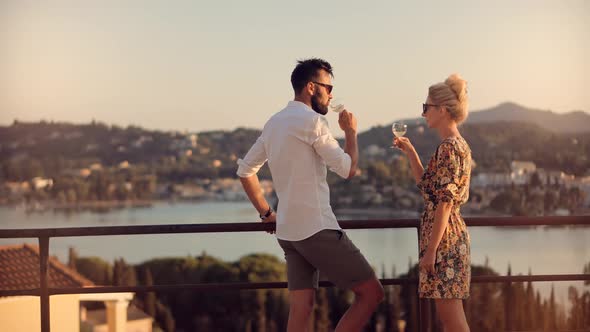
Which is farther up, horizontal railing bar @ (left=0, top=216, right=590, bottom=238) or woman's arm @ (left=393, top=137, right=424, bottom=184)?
woman's arm @ (left=393, top=137, right=424, bottom=184)

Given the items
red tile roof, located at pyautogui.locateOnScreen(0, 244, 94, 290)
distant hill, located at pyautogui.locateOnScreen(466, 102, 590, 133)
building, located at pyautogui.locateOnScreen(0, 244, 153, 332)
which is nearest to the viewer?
building, located at pyautogui.locateOnScreen(0, 244, 153, 332)

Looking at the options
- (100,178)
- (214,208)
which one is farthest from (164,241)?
(100,178)

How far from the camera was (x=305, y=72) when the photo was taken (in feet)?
10.8

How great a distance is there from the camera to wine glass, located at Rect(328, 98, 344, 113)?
3.32 m

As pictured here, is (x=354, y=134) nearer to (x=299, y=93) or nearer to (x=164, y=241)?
(x=299, y=93)

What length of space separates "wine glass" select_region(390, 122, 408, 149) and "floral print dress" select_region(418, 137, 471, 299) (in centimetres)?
29

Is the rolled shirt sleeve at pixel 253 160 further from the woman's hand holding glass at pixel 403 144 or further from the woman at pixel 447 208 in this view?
the woman at pixel 447 208

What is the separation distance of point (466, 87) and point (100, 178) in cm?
9933

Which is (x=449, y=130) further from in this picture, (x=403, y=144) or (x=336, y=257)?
(x=336, y=257)

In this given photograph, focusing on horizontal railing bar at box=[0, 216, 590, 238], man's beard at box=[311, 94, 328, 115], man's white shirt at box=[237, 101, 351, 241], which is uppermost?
man's beard at box=[311, 94, 328, 115]

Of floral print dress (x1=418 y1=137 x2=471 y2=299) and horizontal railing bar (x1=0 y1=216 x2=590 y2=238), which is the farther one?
horizontal railing bar (x1=0 y1=216 x2=590 y2=238)

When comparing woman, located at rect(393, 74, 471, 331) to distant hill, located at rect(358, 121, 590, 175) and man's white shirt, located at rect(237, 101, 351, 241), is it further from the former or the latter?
distant hill, located at rect(358, 121, 590, 175)

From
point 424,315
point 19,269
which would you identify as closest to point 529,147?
point 19,269

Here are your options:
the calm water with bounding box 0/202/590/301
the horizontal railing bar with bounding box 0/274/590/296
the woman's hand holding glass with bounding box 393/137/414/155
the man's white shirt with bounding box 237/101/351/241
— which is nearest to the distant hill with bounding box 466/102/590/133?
the calm water with bounding box 0/202/590/301
